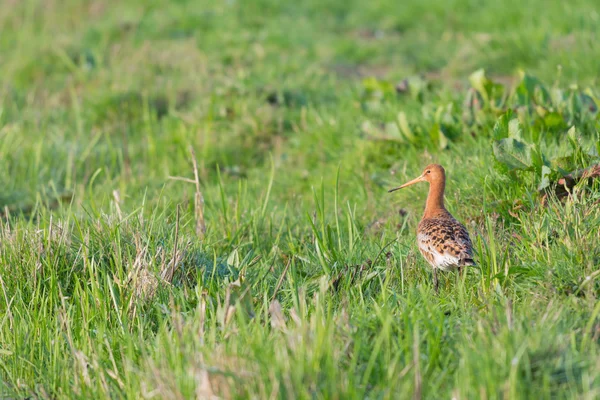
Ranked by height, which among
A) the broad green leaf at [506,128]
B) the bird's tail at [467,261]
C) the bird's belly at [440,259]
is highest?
the broad green leaf at [506,128]

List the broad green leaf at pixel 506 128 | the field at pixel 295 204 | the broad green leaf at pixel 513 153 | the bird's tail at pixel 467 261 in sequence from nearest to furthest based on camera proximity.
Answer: the field at pixel 295 204
the bird's tail at pixel 467 261
the broad green leaf at pixel 513 153
the broad green leaf at pixel 506 128

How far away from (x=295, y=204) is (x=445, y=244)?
1.87m

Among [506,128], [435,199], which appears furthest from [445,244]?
[506,128]

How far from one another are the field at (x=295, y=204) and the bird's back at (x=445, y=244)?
93 millimetres

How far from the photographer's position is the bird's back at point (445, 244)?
3529mm

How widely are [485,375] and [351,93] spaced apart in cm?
411

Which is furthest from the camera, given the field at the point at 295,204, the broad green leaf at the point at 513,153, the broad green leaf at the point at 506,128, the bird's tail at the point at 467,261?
the broad green leaf at the point at 506,128

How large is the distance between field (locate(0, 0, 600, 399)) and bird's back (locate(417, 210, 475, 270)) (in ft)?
0.31

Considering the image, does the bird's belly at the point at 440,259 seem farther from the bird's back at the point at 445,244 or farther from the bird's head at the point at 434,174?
the bird's head at the point at 434,174

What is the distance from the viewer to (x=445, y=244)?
3559 millimetres

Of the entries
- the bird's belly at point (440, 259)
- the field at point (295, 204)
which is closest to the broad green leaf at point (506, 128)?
the field at point (295, 204)

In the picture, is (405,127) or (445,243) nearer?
(445,243)

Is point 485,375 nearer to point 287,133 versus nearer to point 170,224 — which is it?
point 170,224

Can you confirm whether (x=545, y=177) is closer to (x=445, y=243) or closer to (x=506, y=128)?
(x=506, y=128)
